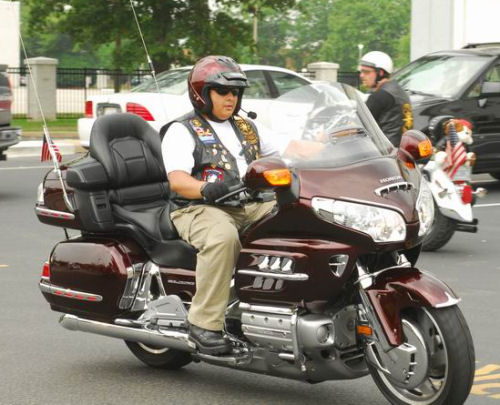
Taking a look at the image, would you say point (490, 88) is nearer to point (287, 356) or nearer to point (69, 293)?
point (69, 293)

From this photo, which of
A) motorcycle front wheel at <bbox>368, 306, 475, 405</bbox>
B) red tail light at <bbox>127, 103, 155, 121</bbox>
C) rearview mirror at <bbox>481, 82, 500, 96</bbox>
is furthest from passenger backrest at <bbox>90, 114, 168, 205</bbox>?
red tail light at <bbox>127, 103, 155, 121</bbox>

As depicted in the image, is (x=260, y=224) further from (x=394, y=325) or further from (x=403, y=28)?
(x=403, y=28)

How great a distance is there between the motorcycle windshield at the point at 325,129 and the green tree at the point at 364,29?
102053 mm

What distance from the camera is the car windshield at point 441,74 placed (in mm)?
15602

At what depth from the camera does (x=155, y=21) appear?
2738cm

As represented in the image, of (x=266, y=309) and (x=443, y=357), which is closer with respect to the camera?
(x=443, y=357)

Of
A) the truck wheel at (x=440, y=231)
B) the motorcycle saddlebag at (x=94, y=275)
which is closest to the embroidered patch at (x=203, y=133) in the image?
the motorcycle saddlebag at (x=94, y=275)

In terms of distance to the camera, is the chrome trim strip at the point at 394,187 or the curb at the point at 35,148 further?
the curb at the point at 35,148

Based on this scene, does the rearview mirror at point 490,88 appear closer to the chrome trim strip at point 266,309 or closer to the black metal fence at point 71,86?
the chrome trim strip at point 266,309

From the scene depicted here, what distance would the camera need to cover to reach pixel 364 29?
111m

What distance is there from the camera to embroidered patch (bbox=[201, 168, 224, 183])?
5953 millimetres

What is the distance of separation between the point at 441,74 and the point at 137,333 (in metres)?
10.5

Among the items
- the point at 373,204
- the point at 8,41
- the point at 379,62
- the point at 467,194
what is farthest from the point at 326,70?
the point at 373,204

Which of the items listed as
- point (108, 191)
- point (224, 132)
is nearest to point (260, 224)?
point (224, 132)
